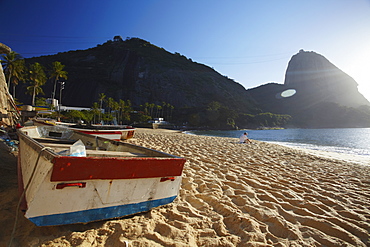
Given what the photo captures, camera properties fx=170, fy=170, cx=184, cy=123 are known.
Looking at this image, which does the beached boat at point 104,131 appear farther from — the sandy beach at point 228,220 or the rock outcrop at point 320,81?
the rock outcrop at point 320,81

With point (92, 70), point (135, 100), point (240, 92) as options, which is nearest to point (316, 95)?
point (240, 92)

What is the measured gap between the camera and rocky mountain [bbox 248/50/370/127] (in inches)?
4990

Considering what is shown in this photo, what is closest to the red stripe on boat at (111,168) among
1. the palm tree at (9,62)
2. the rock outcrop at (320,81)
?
the palm tree at (9,62)

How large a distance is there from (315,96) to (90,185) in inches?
7867

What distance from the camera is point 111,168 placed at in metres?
1.87

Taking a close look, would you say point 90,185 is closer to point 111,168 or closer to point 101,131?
point 111,168

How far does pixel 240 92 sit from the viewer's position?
145125 mm

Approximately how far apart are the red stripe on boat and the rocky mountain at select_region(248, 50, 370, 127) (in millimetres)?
151942

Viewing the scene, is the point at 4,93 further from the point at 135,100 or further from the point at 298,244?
the point at 135,100

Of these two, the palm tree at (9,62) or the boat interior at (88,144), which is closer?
the boat interior at (88,144)

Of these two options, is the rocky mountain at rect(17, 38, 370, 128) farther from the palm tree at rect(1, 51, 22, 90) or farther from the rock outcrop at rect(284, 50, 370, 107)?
the palm tree at rect(1, 51, 22, 90)

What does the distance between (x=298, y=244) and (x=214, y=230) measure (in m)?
1.02

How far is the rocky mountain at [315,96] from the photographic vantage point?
12674cm

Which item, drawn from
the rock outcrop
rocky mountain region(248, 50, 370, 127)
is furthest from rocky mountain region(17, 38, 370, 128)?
the rock outcrop
